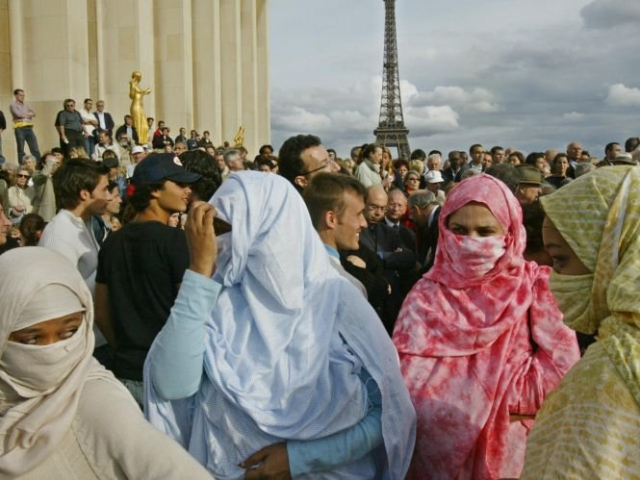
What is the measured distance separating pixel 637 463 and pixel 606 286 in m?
0.46

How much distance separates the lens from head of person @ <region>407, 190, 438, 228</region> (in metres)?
6.99

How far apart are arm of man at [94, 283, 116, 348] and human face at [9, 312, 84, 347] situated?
1.57m

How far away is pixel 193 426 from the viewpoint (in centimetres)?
248

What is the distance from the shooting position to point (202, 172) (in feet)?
16.6

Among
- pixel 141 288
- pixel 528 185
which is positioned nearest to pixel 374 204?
pixel 528 185

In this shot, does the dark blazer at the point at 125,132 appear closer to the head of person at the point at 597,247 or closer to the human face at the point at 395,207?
the human face at the point at 395,207

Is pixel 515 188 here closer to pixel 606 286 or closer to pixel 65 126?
pixel 606 286

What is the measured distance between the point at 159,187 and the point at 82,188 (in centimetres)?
105

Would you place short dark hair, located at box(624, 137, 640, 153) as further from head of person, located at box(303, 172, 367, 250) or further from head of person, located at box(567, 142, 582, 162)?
head of person, located at box(303, 172, 367, 250)

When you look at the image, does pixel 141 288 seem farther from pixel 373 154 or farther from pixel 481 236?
pixel 373 154

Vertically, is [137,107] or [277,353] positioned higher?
[137,107]

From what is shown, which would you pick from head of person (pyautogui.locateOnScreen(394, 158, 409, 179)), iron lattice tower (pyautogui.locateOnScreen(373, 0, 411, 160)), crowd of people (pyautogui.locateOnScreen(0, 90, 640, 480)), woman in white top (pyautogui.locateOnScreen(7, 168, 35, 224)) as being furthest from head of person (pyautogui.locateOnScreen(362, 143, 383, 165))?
iron lattice tower (pyautogui.locateOnScreen(373, 0, 411, 160))

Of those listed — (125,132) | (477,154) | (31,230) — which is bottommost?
(31,230)

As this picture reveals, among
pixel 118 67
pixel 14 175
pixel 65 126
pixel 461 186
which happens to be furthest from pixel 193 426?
pixel 118 67
